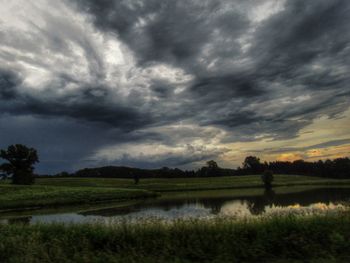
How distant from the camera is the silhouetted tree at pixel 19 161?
3878 inches

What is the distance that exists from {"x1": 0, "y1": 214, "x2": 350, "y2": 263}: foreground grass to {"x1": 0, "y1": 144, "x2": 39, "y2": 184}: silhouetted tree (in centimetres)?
8755

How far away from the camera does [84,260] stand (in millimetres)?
12125

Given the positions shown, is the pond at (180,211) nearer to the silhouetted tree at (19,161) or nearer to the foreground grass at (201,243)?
the foreground grass at (201,243)

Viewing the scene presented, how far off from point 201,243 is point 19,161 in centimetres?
9596

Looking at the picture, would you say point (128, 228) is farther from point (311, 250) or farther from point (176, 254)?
point (311, 250)

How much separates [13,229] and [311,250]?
1504 cm

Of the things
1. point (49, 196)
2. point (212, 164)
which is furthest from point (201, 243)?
point (212, 164)

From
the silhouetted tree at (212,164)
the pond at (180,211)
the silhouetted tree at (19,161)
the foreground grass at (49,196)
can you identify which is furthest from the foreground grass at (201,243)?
the silhouetted tree at (212,164)

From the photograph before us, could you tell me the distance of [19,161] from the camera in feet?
328

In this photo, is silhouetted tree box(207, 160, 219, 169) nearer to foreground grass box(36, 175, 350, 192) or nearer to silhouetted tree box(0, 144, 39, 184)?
foreground grass box(36, 175, 350, 192)

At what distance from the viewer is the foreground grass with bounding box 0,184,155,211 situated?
57.8 meters

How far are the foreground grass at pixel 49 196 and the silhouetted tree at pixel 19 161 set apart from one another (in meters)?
28.2

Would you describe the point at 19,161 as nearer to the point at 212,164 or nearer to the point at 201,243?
the point at 201,243

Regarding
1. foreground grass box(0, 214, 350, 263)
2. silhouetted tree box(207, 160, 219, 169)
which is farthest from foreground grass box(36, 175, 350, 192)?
foreground grass box(0, 214, 350, 263)
